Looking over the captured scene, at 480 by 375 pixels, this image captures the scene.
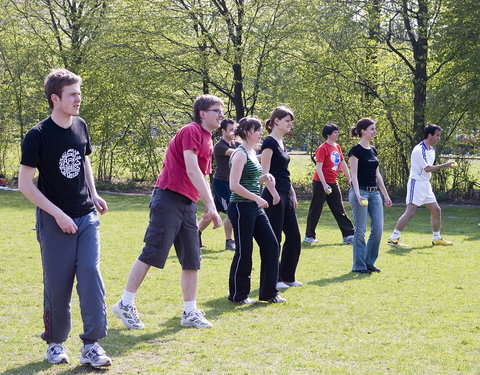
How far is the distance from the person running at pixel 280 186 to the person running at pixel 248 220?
Answer: 391 millimetres

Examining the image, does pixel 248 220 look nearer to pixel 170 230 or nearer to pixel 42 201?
pixel 170 230

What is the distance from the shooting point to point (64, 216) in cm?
486

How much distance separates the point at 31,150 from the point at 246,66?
18912 millimetres

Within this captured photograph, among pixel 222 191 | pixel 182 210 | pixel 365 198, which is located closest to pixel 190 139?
pixel 182 210

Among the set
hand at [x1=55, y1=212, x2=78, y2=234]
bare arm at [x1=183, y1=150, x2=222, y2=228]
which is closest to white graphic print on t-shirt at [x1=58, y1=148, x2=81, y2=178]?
hand at [x1=55, y1=212, x2=78, y2=234]

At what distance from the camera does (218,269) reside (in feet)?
30.7

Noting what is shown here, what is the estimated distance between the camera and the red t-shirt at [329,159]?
11.9m

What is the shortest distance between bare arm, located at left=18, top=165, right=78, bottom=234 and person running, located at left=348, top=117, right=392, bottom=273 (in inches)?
187

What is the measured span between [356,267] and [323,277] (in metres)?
0.53

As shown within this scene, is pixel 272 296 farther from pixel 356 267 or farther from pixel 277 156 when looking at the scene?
pixel 356 267

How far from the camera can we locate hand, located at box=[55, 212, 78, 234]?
15.9 ft

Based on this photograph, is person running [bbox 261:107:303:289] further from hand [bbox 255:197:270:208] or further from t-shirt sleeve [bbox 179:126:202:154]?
t-shirt sleeve [bbox 179:126:202:154]

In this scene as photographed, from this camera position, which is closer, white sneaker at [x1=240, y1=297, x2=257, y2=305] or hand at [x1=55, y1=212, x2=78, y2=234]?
hand at [x1=55, y1=212, x2=78, y2=234]

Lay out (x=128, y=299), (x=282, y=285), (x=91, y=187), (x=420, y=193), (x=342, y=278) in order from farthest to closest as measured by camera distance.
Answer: (x=420, y=193) → (x=342, y=278) → (x=282, y=285) → (x=128, y=299) → (x=91, y=187)
